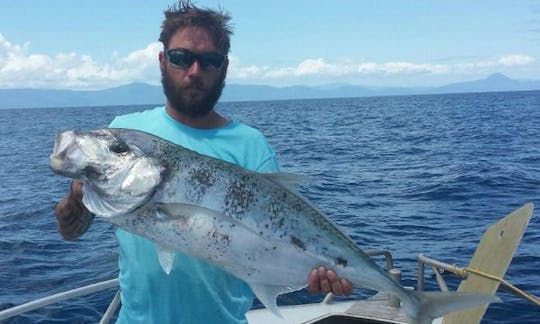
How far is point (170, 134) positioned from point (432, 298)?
6.90 feet

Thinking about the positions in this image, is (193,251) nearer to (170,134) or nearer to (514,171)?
(170,134)

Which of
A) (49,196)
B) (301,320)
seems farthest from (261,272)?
(49,196)

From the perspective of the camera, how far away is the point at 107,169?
331 centimetres

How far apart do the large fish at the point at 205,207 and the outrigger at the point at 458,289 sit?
113 centimetres

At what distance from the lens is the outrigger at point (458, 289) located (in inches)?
179

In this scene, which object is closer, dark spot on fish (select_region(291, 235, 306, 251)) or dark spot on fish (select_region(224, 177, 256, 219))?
dark spot on fish (select_region(224, 177, 256, 219))

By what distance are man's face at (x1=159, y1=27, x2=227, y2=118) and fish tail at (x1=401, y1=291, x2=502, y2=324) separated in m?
1.93

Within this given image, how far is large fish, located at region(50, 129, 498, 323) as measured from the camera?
3234 mm

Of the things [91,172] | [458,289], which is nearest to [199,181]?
[91,172]

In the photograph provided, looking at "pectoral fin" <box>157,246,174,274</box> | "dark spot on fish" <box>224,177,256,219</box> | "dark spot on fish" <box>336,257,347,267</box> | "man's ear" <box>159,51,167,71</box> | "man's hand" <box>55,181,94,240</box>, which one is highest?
"man's ear" <box>159,51,167,71</box>

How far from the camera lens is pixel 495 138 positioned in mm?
41656

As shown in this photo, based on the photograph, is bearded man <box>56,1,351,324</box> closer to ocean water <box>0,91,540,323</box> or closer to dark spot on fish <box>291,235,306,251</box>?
dark spot on fish <box>291,235,306,251</box>

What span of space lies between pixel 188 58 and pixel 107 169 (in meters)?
1.03

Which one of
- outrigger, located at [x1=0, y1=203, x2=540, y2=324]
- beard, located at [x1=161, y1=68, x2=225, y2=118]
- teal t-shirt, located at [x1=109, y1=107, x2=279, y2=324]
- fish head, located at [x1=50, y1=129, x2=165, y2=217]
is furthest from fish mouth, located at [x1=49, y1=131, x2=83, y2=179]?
outrigger, located at [x1=0, y1=203, x2=540, y2=324]
